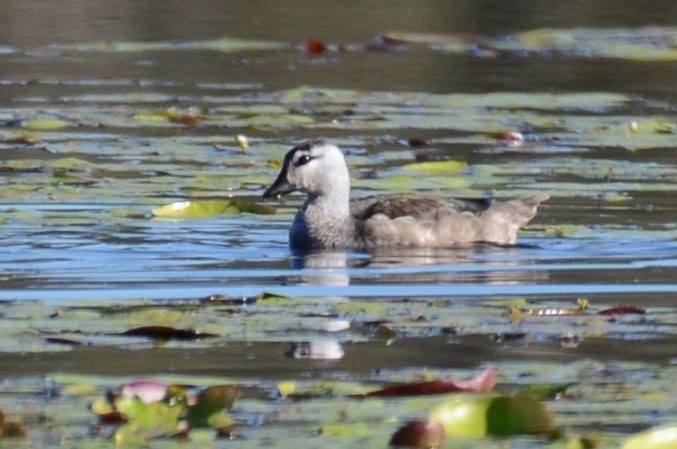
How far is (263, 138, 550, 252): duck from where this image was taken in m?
12.2

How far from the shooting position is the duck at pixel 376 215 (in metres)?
12.2

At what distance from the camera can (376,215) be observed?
12.3 metres

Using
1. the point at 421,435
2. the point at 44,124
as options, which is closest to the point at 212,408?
the point at 421,435

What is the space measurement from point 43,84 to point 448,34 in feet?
18.4

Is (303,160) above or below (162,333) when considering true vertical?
above

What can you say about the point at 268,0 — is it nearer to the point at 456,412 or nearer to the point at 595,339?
the point at 595,339

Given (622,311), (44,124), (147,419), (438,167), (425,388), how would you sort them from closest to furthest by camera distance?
(147,419) → (425,388) → (622,311) → (438,167) → (44,124)

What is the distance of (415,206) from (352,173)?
107 inches

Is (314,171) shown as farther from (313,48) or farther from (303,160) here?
(313,48)

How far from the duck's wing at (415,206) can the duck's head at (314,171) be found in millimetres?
327

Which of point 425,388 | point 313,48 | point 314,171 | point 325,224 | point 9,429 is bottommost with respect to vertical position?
point 9,429

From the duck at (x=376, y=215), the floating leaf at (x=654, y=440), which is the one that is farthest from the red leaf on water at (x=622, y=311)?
the duck at (x=376, y=215)

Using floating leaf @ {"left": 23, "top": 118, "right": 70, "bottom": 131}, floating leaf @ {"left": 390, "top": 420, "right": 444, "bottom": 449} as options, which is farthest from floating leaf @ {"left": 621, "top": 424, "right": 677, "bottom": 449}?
floating leaf @ {"left": 23, "top": 118, "right": 70, "bottom": 131}

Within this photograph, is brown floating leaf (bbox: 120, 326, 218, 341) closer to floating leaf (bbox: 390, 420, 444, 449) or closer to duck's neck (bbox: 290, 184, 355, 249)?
floating leaf (bbox: 390, 420, 444, 449)
